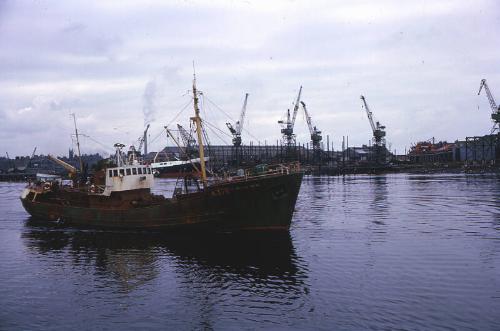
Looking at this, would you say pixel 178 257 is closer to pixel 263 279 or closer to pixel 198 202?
pixel 198 202

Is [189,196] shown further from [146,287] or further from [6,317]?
[6,317]

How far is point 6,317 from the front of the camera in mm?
19859

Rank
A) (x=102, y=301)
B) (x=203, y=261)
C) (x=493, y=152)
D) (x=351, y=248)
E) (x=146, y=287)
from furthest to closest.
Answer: (x=493, y=152), (x=351, y=248), (x=203, y=261), (x=146, y=287), (x=102, y=301)

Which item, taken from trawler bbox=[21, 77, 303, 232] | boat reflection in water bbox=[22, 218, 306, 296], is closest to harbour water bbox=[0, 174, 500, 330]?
boat reflection in water bbox=[22, 218, 306, 296]

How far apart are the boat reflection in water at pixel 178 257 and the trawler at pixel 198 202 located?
1130 mm

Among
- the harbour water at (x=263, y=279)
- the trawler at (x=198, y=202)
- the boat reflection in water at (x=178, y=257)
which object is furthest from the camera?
the trawler at (x=198, y=202)

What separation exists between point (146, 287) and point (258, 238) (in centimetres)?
1395

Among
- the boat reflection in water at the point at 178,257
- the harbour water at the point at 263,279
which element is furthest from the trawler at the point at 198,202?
the harbour water at the point at 263,279

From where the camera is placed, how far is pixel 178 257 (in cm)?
3136

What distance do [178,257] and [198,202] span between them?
7089mm

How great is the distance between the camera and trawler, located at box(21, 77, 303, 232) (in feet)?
121

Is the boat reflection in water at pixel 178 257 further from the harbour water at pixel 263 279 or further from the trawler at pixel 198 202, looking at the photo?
the trawler at pixel 198 202

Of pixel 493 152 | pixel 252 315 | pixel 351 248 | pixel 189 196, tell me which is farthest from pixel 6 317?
pixel 493 152

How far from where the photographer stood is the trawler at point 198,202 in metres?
36.9
